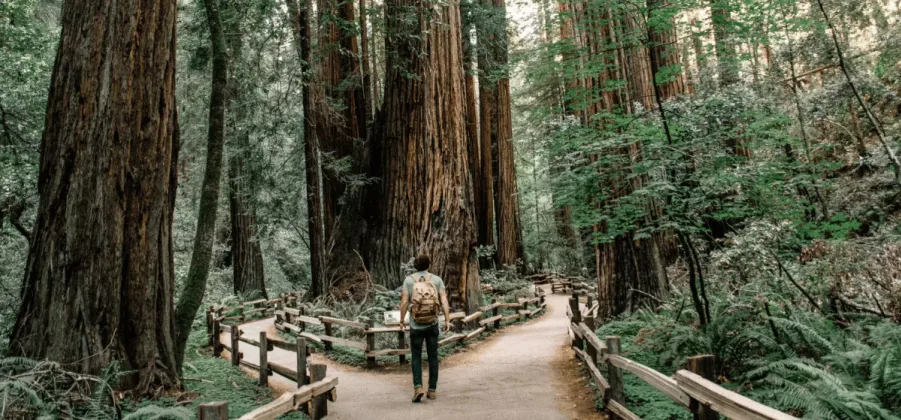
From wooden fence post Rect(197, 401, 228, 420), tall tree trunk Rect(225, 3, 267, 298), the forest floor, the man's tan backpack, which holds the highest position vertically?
tall tree trunk Rect(225, 3, 267, 298)

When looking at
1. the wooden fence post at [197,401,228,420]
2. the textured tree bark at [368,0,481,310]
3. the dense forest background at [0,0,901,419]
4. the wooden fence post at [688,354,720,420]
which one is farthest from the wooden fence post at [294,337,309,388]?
the textured tree bark at [368,0,481,310]

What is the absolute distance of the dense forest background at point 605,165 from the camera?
5770 millimetres

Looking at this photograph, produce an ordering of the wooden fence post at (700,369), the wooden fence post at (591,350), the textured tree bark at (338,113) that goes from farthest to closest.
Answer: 1. the textured tree bark at (338,113)
2. the wooden fence post at (591,350)
3. the wooden fence post at (700,369)

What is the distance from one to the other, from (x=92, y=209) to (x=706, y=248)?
11.3 meters

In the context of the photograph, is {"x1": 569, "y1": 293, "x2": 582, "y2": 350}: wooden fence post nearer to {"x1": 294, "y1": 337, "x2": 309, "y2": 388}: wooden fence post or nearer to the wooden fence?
the wooden fence

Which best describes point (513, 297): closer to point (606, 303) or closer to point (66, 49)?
point (606, 303)

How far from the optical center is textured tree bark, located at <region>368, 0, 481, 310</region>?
1114 cm

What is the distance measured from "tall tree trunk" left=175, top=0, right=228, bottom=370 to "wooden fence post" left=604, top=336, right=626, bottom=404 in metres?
4.86

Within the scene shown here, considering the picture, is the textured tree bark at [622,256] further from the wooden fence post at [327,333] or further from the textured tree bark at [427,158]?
the wooden fence post at [327,333]

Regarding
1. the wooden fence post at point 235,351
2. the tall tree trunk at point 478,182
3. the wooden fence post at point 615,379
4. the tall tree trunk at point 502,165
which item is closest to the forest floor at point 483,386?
the wooden fence post at point 615,379

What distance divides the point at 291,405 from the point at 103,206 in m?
2.87

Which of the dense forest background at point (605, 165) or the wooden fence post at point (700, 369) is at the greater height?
the dense forest background at point (605, 165)

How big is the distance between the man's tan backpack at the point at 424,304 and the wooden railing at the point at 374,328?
4.74 feet

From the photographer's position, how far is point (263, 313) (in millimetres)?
16469
